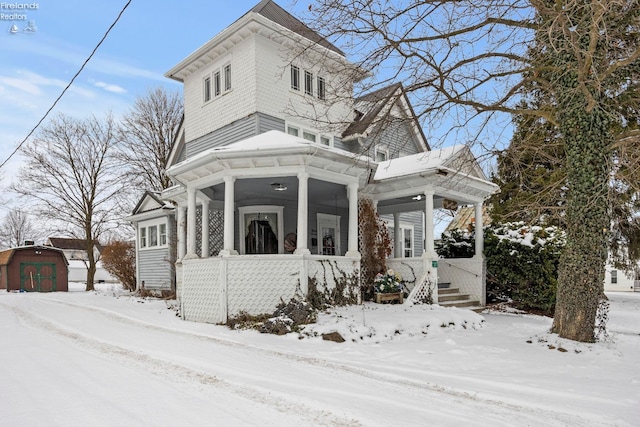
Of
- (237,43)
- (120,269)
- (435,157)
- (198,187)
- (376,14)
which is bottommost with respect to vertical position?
(120,269)

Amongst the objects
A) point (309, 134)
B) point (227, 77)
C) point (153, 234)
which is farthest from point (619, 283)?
point (227, 77)

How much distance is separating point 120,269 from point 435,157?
17.4 meters

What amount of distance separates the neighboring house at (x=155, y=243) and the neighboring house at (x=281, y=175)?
8.26 feet

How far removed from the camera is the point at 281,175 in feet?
30.8

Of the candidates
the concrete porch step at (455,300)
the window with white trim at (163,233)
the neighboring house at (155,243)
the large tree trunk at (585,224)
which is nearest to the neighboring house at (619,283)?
the concrete porch step at (455,300)

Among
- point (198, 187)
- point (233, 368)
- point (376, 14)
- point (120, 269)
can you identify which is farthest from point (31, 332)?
point (120, 269)

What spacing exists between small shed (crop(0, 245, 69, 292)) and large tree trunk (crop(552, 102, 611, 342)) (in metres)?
28.8

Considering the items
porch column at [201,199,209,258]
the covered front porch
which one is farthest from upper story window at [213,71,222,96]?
porch column at [201,199,209,258]

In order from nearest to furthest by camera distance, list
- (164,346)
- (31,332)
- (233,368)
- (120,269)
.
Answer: (233,368), (164,346), (31,332), (120,269)

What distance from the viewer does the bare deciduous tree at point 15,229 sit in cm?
5494

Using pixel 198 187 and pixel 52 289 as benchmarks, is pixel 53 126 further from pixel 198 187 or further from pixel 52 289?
pixel 198 187

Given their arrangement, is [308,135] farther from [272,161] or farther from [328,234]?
[272,161]

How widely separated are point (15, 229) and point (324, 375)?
64167 mm

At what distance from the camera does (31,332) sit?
827 centimetres
